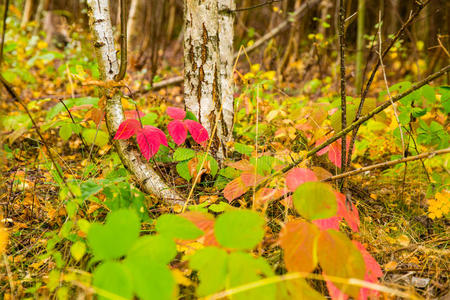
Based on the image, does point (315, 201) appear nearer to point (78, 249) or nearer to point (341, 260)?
point (341, 260)

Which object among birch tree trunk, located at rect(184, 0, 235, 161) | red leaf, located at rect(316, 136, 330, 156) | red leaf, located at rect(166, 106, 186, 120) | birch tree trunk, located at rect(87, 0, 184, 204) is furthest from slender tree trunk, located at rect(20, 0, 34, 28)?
red leaf, located at rect(316, 136, 330, 156)

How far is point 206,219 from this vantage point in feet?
2.58

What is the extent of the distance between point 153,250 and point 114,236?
90mm

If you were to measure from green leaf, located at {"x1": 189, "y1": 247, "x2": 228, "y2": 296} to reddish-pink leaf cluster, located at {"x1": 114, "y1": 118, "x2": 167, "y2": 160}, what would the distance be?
2.26 ft

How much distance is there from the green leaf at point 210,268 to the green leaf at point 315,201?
0.77ft

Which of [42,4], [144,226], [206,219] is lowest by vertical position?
[144,226]

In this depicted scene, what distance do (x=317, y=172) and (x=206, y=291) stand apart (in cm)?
64

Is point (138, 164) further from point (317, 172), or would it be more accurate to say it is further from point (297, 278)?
point (297, 278)

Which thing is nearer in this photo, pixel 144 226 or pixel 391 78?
pixel 144 226

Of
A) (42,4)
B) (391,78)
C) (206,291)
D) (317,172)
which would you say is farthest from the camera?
(42,4)

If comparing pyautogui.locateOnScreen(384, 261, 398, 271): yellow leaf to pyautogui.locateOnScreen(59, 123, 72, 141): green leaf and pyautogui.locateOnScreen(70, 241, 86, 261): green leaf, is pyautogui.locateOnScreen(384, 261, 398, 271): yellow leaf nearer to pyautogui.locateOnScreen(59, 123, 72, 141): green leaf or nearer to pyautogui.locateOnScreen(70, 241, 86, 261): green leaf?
pyautogui.locateOnScreen(70, 241, 86, 261): green leaf

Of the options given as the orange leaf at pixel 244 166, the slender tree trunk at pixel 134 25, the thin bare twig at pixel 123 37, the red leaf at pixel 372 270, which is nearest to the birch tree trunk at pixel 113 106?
the thin bare twig at pixel 123 37

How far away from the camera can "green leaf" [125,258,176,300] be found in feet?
1.87

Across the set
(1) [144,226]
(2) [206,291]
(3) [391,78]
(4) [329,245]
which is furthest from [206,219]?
(3) [391,78]
